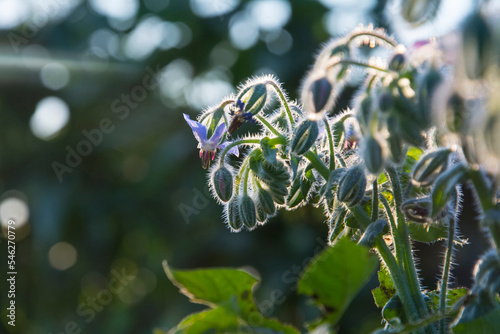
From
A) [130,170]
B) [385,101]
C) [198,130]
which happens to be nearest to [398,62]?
[385,101]

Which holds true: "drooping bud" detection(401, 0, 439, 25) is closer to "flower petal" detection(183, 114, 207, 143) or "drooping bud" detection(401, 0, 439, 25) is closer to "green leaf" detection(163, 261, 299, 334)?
"green leaf" detection(163, 261, 299, 334)

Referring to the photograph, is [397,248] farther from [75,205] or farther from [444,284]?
[75,205]

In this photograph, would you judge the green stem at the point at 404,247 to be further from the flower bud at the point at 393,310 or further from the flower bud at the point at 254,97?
the flower bud at the point at 254,97

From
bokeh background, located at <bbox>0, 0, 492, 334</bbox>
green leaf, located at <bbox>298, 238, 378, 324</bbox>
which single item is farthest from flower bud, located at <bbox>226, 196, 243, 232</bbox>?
bokeh background, located at <bbox>0, 0, 492, 334</bbox>

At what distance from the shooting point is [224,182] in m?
0.91

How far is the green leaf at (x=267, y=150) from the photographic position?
0.76m

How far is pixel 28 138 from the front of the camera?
374 centimetres

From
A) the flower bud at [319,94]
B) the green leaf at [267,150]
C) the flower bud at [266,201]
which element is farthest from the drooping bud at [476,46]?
the flower bud at [266,201]

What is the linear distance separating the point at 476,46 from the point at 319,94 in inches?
9.7

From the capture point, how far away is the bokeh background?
327 centimetres

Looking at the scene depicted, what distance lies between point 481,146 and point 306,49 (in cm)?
335

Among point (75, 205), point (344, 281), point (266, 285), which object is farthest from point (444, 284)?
point (75, 205)

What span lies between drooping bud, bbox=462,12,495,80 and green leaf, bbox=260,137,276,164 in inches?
13.2

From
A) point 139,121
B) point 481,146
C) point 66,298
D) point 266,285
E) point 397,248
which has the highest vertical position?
point 139,121
